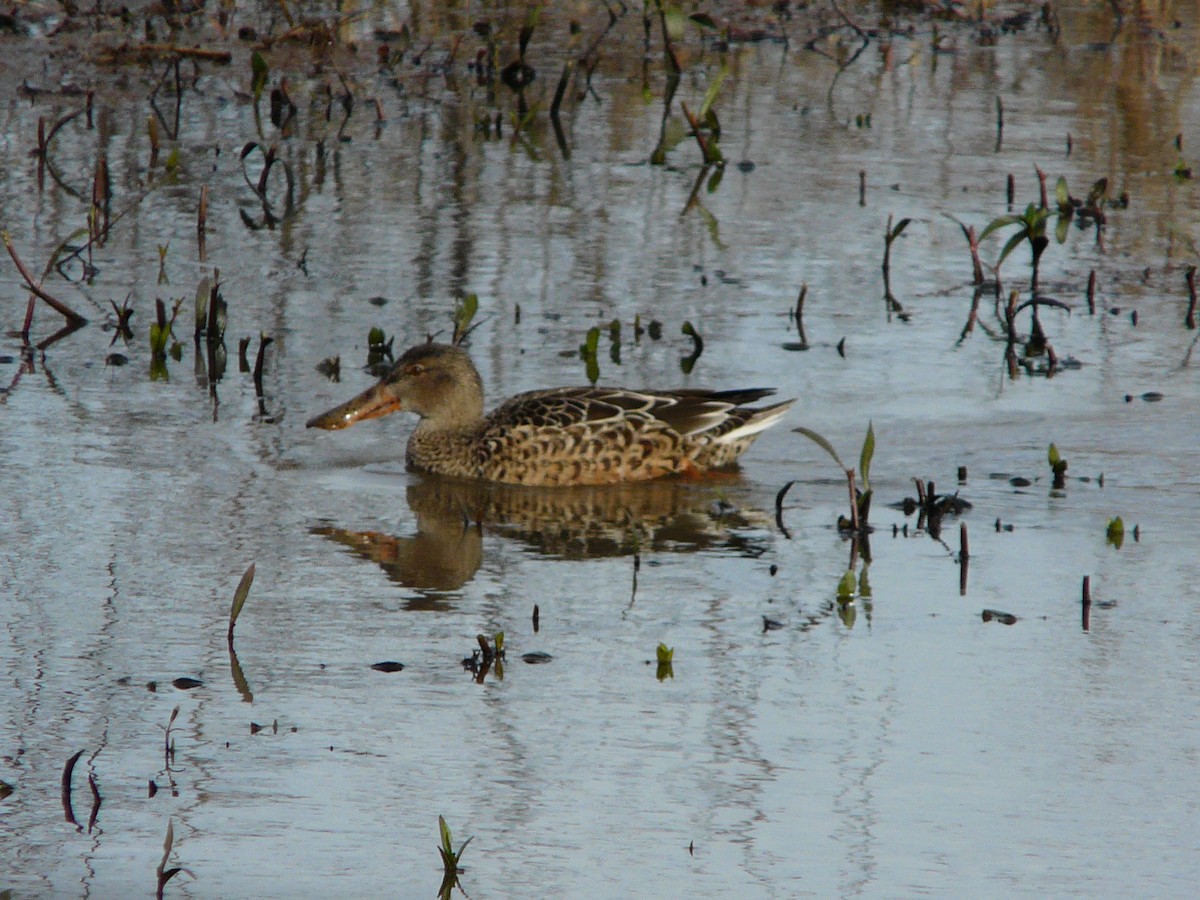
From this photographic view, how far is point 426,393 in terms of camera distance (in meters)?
8.00

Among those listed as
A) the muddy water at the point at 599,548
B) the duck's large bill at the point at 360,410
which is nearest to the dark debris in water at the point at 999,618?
the muddy water at the point at 599,548

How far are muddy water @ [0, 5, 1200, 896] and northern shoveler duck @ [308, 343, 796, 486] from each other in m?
0.18

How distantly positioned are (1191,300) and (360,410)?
4360 millimetres

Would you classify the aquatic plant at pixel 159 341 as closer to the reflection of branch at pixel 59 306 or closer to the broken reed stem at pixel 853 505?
the reflection of branch at pixel 59 306

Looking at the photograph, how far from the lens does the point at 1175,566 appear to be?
21.1ft

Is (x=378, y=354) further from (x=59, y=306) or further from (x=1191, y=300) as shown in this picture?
(x=1191, y=300)

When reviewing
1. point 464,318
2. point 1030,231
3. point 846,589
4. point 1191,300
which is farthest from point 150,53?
point 846,589

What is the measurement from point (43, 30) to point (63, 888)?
13740 mm

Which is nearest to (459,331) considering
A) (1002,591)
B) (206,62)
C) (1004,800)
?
(1002,591)

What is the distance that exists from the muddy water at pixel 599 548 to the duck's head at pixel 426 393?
0.78ft

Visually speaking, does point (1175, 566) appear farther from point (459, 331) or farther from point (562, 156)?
point (562, 156)

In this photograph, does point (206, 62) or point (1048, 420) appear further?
point (206, 62)

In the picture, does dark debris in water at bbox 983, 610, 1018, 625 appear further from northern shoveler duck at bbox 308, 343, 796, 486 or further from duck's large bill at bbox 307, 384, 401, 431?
duck's large bill at bbox 307, 384, 401, 431

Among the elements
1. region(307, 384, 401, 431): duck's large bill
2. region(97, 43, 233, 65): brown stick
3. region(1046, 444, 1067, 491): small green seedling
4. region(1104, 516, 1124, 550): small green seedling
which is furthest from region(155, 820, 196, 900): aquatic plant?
region(97, 43, 233, 65): brown stick
